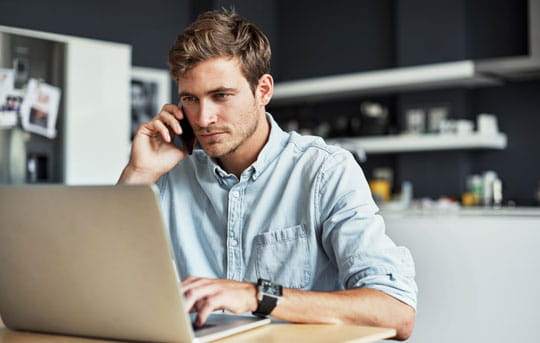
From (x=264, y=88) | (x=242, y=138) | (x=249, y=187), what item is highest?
(x=264, y=88)

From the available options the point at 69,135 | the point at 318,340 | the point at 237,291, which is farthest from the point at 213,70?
the point at 69,135

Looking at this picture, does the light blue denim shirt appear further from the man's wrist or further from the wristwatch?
the wristwatch

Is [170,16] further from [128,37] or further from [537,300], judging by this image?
[537,300]

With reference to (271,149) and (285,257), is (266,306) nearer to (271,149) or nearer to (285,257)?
(285,257)

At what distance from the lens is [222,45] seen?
5.35 feet

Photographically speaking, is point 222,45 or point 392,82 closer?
point 222,45

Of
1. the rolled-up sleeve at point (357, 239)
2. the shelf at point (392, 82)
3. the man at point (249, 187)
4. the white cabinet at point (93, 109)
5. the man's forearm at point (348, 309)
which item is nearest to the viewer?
the man's forearm at point (348, 309)

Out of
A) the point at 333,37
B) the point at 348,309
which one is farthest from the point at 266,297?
the point at 333,37

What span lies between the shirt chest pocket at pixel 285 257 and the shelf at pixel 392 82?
158 inches

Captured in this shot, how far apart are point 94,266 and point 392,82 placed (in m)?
4.80

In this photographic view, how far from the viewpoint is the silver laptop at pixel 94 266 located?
0.97 meters

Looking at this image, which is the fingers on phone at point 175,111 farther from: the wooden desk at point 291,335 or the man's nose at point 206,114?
the wooden desk at point 291,335

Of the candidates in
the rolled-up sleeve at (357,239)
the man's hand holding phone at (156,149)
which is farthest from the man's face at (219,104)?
the rolled-up sleeve at (357,239)

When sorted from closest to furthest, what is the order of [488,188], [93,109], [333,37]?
[93,109], [488,188], [333,37]
